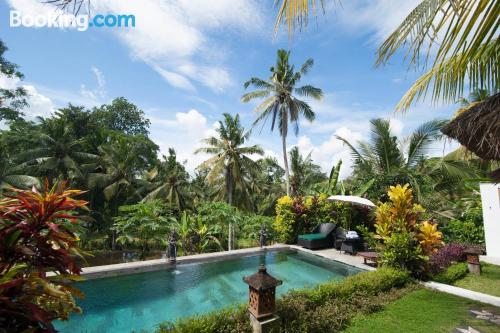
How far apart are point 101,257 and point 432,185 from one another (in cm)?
1816

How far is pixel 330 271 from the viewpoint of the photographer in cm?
980

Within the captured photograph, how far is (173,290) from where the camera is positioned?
7.86 meters

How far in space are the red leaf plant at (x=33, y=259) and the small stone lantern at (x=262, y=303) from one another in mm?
3100

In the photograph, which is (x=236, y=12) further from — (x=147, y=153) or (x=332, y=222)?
(x=147, y=153)

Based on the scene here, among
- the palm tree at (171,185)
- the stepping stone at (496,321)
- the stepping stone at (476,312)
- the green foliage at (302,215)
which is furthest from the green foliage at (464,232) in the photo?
the palm tree at (171,185)

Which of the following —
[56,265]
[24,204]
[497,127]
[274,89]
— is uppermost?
[274,89]

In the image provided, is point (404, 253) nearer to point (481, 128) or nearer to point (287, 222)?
point (481, 128)

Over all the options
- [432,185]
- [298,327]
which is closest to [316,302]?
[298,327]

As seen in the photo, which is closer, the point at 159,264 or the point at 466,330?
the point at 466,330

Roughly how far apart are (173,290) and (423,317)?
6139mm

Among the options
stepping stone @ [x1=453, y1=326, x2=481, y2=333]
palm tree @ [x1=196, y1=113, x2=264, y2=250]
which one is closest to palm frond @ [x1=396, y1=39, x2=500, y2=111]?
stepping stone @ [x1=453, y1=326, x2=481, y2=333]

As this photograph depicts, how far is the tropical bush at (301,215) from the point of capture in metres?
13.8

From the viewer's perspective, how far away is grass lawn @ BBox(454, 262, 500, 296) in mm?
6785

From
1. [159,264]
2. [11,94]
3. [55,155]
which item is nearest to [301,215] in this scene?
[159,264]
